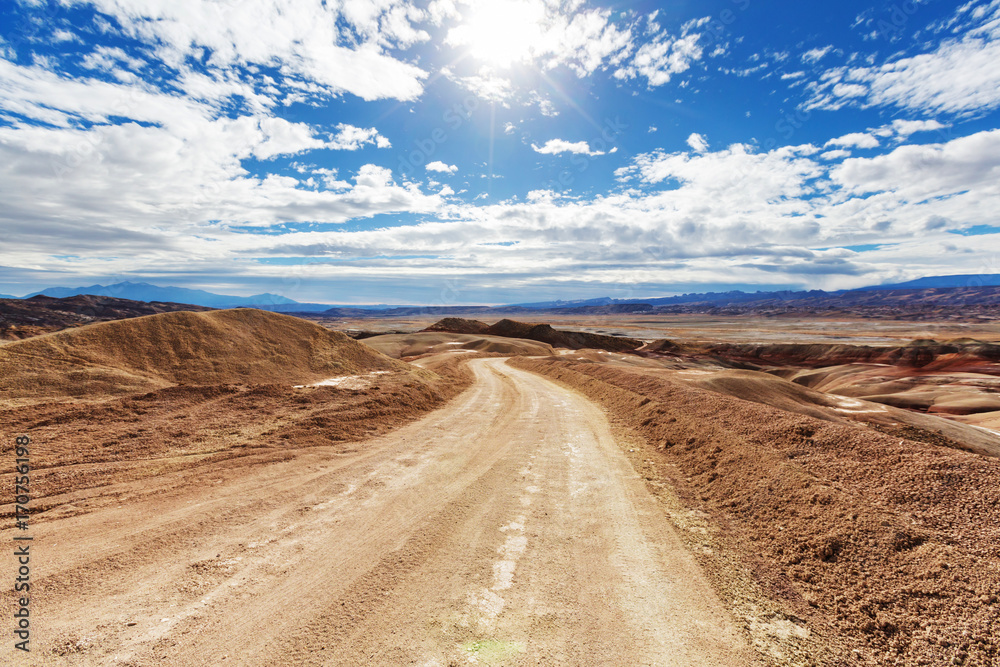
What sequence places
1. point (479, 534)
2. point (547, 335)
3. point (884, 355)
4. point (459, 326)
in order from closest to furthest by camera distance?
point (479, 534), point (884, 355), point (547, 335), point (459, 326)

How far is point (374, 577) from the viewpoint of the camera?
621 cm

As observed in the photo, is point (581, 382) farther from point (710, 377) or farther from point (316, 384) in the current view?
point (316, 384)

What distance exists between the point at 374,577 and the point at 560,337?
85.7 m

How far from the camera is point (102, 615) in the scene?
16.9ft

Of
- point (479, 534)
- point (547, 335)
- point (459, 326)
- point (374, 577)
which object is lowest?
point (547, 335)

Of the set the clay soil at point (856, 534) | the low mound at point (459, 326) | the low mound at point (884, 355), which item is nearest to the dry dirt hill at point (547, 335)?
the low mound at point (459, 326)

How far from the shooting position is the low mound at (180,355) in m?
15.7

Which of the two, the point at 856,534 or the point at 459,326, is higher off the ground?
the point at 856,534

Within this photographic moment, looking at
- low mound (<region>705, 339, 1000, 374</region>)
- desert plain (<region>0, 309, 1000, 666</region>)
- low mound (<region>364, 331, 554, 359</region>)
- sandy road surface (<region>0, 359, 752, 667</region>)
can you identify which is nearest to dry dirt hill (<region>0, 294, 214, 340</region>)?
low mound (<region>364, 331, 554, 359</region>)

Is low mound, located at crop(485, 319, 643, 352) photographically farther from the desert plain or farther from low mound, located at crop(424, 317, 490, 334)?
the desert plain

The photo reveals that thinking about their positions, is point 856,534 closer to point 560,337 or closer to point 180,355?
point 180,355

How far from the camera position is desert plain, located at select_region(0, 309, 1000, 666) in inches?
195

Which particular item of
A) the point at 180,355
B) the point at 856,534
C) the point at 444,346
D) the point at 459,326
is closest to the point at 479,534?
the point at 856,534

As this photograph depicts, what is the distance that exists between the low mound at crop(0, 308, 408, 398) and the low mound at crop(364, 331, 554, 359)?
1265 inches
